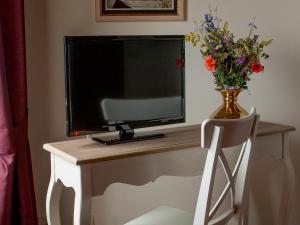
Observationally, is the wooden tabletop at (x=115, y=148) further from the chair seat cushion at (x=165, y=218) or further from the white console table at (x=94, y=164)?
the chair seat cushion at (x=165, y=218)

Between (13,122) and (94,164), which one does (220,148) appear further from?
(13,122)

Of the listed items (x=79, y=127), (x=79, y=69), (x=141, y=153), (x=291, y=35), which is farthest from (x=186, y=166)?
(x=291, y=35)

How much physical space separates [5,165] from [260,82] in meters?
1.44

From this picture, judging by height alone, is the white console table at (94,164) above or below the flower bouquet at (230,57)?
below

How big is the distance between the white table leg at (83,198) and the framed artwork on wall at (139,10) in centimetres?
102

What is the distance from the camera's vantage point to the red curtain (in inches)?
85.1

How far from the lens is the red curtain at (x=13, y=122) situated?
2162 mm

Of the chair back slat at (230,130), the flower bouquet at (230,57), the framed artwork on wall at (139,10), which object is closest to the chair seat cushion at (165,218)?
the chair back slat at (230,130)

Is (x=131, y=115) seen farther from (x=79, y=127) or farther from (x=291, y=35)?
(x=291, y=35)

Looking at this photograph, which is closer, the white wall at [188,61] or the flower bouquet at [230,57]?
the flower bouquet at [230,57]

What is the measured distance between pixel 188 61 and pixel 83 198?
1246 millimetres

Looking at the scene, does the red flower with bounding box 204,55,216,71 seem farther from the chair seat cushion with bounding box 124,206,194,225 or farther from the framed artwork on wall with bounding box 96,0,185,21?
the chair seat cushion with bounding box 124,206,194,225

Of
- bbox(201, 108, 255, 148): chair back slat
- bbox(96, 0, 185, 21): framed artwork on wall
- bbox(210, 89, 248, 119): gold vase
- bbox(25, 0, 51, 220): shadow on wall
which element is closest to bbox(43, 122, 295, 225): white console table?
bbox(210, 89, 248, 119): gold vase

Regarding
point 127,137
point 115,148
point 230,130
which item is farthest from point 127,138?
point 230,130
